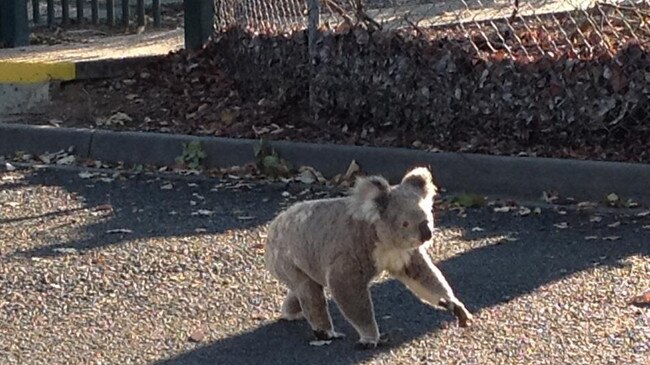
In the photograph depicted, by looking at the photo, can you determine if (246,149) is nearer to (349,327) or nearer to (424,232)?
(349,327)

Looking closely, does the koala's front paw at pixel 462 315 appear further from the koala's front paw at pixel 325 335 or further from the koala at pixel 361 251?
the koala's front paw at pixel 325 335

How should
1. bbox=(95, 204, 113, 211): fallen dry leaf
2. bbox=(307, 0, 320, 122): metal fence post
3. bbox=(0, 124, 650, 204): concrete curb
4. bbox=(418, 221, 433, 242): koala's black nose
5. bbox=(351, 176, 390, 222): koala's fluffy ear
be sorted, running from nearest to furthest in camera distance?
bbox=(418, 221, 433, 242): koala's black nose, bbox=(351, 176, 390, 222): koala's fluffy ear, bbox=(0, 124, 650, 204): concrete curb, bbox=(95, 204, 113, 211): fallen dry leaf, bbox=(307, 0, 320, 122): metal fence post

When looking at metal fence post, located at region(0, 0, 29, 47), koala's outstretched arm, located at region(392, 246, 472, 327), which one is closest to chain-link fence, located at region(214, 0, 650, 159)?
metal fence post, located at region(0, 0, 29, 47)

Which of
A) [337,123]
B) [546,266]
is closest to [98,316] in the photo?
[546,266]

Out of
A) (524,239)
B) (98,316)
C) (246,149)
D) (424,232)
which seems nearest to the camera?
(424,232)

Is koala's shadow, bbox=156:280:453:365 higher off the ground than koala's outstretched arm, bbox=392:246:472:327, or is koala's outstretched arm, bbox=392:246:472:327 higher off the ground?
koala's outstretched arm, bbox=392:246:472:327

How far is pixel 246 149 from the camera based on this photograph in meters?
7.96

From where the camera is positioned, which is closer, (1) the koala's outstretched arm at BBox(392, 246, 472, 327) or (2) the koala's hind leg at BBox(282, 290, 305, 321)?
(1) the koala's outstretched arm at BBox(392, 246, 472, 327)

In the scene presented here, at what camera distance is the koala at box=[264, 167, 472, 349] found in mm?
4746

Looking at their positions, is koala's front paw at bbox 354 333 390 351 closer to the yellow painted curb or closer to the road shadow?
the road shadow

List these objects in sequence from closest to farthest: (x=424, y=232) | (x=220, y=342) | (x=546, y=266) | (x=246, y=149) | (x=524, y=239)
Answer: (x=424, y=232), (x=220, y=342), (x=546, y=266), (x=524, y=239), (x=246, y=149)

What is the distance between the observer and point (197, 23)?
9.80 meters

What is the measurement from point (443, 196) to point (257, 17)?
8.68ft

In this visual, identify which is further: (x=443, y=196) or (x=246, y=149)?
(x=246, y=149)
